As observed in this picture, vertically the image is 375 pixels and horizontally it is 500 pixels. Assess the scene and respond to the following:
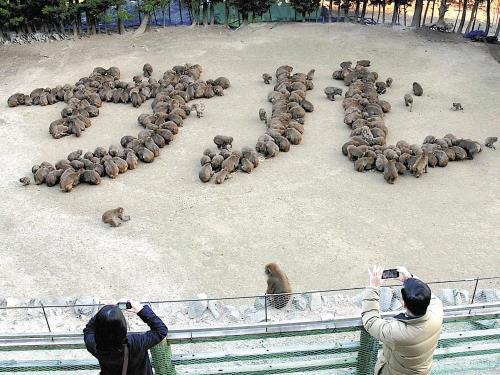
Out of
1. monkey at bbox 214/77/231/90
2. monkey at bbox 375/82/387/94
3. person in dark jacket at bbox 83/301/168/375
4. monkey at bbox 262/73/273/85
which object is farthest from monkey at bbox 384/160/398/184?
person in dark jacket at bbox 83/301/168/375

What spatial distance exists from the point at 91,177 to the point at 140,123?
349cm

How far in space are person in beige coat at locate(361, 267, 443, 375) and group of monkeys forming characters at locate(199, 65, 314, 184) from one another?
9.00m

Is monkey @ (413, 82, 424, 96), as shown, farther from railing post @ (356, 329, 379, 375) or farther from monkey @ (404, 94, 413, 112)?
railing post @ (356, 329, 379, 375)

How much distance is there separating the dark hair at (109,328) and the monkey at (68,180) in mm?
9442

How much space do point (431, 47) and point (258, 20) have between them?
8137mm

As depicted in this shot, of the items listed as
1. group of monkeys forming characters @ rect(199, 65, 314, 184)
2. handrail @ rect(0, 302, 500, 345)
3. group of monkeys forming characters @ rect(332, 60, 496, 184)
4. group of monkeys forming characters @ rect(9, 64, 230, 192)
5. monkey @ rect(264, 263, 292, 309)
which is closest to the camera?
handrail @ rect(0, 302, 500, 345)

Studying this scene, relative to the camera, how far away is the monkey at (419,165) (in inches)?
522

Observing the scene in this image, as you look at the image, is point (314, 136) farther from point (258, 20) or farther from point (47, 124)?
point (258, 20)

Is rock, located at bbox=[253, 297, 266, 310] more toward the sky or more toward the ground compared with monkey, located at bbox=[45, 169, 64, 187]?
more toward the sky

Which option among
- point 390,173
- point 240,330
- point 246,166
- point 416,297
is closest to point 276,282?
point 240,330

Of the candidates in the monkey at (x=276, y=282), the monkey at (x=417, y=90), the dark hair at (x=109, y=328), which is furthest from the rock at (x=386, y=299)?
the monkey at (x=417, y=90)

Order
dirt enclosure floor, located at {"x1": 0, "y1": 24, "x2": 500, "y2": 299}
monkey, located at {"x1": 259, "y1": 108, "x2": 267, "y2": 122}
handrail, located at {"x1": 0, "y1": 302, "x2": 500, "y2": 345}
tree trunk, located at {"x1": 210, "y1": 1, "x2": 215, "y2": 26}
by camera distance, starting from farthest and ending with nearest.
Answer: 1. tree trunk, located at {"x1": 210, "y1": 1, "x2": 215, "y2": 26}
2. monkey, located at {"x1": 259, "y1": 108, "x2": 267, "y2": 122}
3. dirt enclosure floor, located at {"x1": 0, "y1": 24, "x2": 500, "y2": 299}
4. handrail, located at {"x1": 0, "y1": 302, "x2": 500, "y2": 345}

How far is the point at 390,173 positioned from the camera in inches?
A: 516

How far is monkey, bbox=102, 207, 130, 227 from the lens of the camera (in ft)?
39.1
